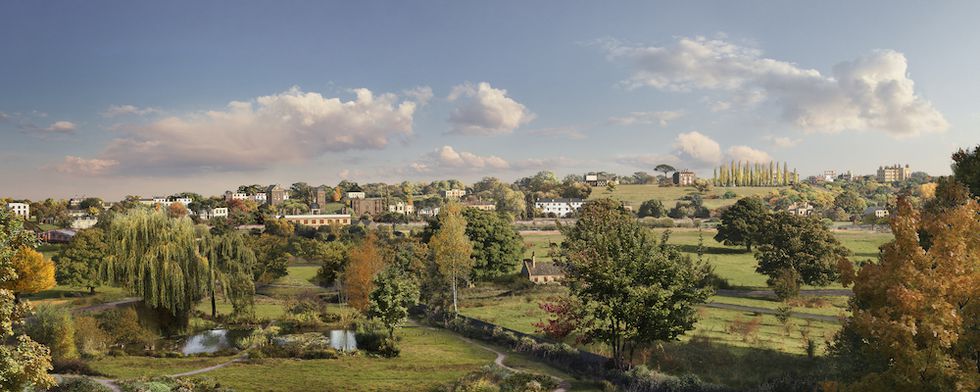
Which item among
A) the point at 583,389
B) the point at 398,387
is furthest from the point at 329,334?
the point at 583,389

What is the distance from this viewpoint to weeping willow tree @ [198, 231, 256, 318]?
4769cm

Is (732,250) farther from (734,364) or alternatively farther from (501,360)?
(501,360)

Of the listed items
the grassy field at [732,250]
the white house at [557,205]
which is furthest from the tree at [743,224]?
the white house at [557,205]

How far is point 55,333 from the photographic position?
30.9 m

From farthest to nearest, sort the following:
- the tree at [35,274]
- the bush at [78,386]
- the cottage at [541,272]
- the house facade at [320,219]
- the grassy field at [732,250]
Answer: the house facade at [320,219] → the cottage at [541,272] → the grassy field at [732,250] → the tree at [35,274] → the bush at [78,386]

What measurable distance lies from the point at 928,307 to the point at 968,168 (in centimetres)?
2095

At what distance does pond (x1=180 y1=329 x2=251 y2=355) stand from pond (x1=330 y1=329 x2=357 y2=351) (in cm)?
663

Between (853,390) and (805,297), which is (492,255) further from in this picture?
(853,390)

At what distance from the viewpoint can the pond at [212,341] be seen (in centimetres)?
3631

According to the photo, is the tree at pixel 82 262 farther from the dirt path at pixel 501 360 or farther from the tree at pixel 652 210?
the tree at pixel 652 210

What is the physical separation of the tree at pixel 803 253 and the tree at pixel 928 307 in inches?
1635

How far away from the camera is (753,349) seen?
1233 inches

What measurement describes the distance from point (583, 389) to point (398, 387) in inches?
342

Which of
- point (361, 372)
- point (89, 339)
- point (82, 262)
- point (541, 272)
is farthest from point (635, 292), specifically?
point (82, 262)
